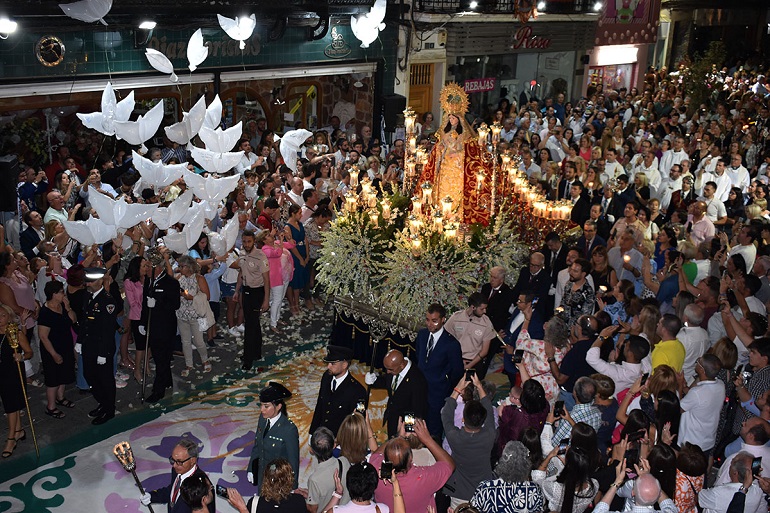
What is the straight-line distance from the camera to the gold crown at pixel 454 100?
10031 mm

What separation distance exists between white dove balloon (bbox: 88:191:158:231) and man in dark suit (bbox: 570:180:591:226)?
608cm

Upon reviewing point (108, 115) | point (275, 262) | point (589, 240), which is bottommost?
point (275, 262)

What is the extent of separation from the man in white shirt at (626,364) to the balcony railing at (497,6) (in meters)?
14.2

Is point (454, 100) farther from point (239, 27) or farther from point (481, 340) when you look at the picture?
point (239, 27)

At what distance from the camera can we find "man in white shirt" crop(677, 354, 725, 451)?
7.04m

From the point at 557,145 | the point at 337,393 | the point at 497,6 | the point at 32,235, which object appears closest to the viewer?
the point at 337,393

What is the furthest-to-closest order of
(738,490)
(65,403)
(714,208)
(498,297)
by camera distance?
(714,208) → (498,297) → (65,403) → (738,490)

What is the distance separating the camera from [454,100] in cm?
1005

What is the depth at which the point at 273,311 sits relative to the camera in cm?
1083

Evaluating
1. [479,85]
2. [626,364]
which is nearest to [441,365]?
[626,364]

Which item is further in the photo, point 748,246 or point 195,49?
point 195,49

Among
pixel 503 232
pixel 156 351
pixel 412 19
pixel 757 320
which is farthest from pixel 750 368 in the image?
pixel 412 19

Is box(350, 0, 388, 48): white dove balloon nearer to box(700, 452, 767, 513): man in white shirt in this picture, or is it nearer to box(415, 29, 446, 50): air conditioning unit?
box(415, 29, 446, 50): air conditioning unit

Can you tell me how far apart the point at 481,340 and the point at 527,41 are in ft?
55.6
